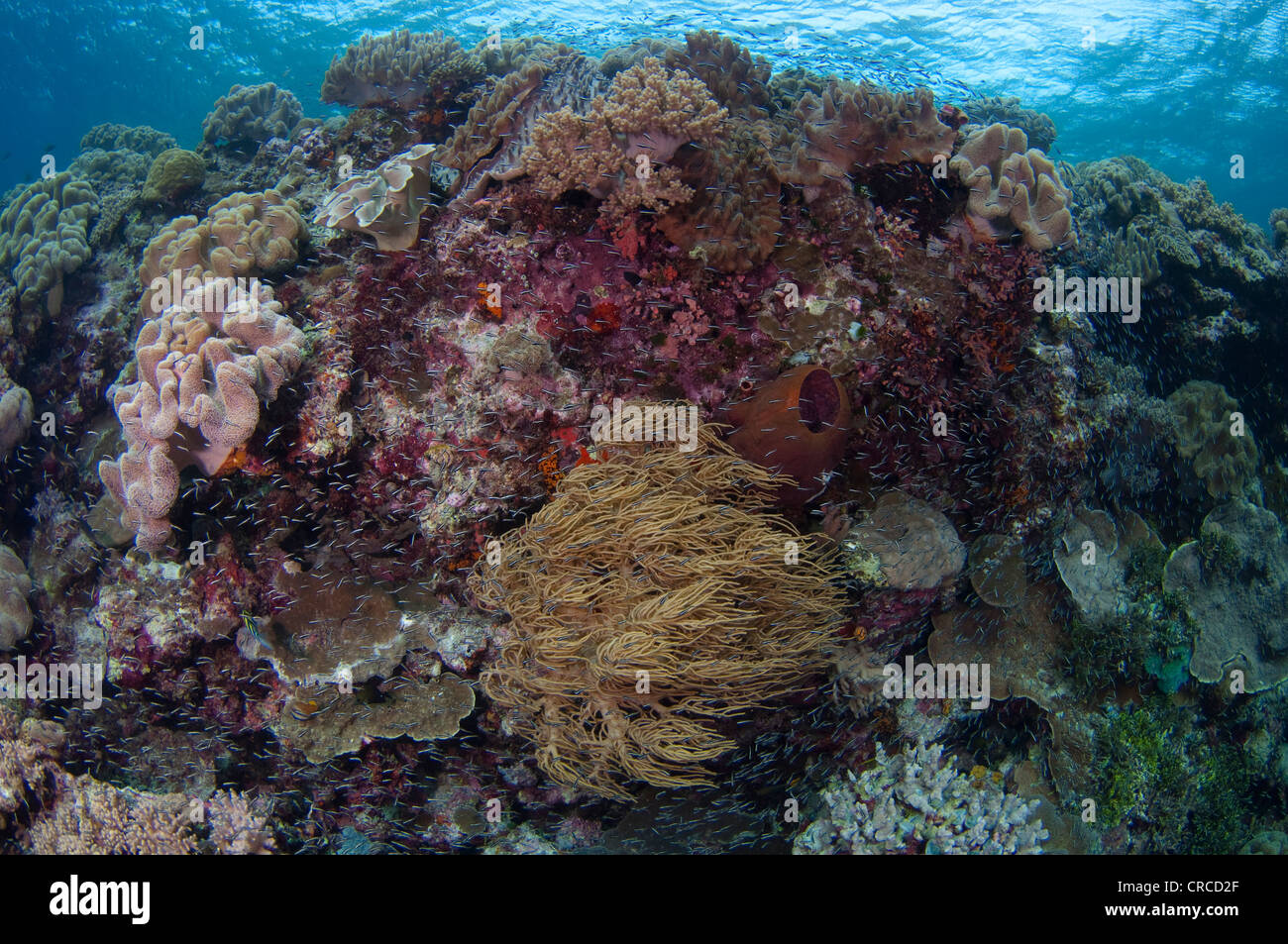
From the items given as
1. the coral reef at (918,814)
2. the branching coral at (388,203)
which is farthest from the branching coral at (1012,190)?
the branching coral at (388,203)

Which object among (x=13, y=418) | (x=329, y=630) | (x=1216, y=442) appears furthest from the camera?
(x=1216, y=442)

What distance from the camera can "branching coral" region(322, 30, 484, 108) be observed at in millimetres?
7633

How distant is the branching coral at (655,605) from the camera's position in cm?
354

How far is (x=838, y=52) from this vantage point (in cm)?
2825

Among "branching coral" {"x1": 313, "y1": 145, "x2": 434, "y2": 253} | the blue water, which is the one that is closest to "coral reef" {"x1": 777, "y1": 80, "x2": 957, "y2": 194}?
"branching coral" {"x1": 313, "y1": 145, "x2": 434, "y2": 253}

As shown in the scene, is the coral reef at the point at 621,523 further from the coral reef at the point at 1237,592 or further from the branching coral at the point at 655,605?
the coral reef at the point at 1237,592

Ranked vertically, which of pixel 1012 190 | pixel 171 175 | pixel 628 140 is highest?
pixel 171 175

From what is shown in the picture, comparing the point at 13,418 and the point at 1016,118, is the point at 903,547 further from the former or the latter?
the point at 1016,118

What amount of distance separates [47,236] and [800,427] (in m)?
10.1

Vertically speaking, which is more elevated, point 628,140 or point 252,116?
point 252,116

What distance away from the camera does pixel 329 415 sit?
14.8 ft

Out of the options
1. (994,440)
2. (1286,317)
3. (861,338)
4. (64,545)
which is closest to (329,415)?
(64,545)

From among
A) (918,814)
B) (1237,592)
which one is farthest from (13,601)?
(1237,592)
